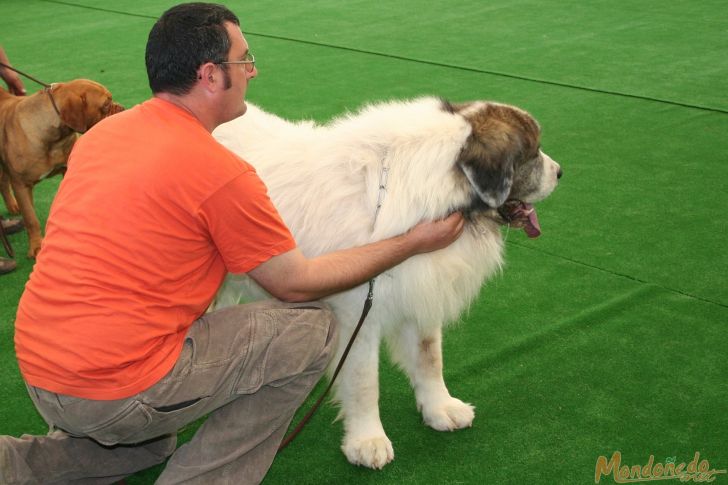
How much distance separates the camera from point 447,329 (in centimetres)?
377

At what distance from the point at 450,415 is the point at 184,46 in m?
1.73

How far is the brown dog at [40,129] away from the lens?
185 inches

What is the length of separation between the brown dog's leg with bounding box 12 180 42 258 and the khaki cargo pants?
2.15m

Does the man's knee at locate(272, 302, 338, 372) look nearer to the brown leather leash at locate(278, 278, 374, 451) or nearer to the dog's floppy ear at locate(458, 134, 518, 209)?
the brown leather leash at locate(278, 278, 374, 451)

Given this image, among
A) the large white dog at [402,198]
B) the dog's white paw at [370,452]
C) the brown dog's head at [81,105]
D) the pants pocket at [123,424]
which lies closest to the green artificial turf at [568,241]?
the dog's white paw at [370,452]

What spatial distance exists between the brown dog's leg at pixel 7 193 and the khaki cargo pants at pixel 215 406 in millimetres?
2723

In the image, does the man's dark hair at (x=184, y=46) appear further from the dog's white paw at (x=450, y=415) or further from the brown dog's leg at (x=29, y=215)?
the brown dog's leg at (x=29, y=215)

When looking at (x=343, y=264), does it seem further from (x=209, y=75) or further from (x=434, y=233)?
(x=209, y=75)

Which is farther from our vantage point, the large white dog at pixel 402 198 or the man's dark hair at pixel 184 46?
the large white dog at pixel 402 198

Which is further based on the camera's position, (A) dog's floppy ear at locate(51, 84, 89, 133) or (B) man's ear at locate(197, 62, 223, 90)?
(A) dog's floppy ear at locate(51, 84, 89, 133)

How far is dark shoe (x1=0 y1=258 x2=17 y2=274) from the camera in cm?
451

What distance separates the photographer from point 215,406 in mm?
2516

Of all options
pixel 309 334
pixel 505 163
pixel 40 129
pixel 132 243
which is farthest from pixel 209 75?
pixel 40 129

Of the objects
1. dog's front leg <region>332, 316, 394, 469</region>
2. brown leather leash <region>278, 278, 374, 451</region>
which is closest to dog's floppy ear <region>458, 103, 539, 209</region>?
brown leather leash <region>278, 278, 374, 451</region>
